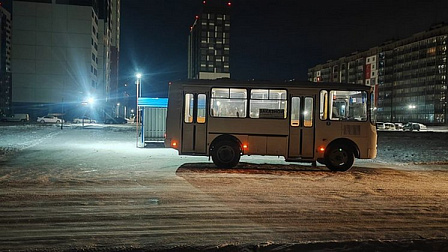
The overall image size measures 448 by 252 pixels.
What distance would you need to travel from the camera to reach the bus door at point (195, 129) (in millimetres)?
15492

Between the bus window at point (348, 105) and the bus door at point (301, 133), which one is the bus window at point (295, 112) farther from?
the bus window at point (348, 105)

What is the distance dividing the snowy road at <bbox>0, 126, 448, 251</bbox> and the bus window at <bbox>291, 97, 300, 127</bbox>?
1.81 m

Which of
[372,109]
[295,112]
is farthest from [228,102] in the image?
[372,109]

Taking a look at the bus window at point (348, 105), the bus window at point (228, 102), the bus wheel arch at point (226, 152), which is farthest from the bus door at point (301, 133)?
the bus wheel arch at point (226, 152)

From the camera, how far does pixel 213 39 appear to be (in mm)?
176875

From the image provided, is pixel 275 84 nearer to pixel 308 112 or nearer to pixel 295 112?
pixel 295 112

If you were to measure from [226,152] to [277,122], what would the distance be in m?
2.19

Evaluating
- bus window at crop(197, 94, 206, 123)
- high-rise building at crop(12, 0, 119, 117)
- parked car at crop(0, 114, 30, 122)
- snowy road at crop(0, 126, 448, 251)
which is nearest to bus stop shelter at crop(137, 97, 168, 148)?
snowy road at crop(0, 126, 448, 251)

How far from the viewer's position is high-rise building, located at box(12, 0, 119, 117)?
86.2 m

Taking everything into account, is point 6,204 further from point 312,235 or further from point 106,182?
point 312,235

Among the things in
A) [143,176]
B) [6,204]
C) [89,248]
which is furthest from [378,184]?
[6,204]

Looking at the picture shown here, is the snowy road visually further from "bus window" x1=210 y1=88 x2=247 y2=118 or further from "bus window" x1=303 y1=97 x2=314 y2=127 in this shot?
"bus window" x1=210 y1=88 x2=247 y2=118

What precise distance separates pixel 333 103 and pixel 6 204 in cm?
1118

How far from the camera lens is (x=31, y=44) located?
287ft
